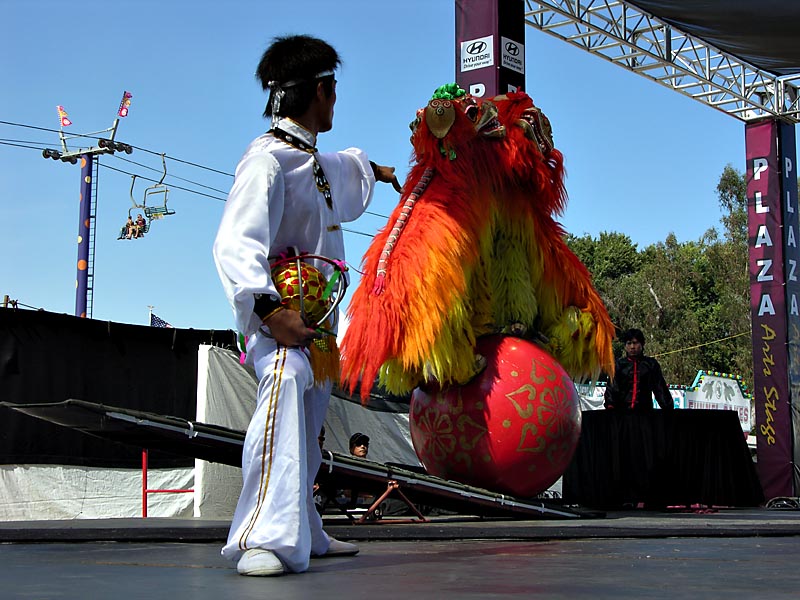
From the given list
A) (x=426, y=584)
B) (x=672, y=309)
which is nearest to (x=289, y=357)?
(x=426, y=584)

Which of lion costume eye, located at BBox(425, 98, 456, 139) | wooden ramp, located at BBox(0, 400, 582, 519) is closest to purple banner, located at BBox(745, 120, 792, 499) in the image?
wooden ramp, located at BBox(0, 400, 582, 519)

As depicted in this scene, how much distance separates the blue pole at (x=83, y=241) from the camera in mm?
19438

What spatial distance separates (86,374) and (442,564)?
19.6 ft

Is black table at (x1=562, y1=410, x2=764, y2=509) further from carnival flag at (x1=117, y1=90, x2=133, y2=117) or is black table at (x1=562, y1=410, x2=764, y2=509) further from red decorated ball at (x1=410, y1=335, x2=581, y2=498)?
carnival flag at (x1=117, y1=90, x2=133, y2=117)

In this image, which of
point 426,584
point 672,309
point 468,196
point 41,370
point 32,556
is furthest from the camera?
point 672,309

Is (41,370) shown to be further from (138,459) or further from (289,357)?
(289,357)

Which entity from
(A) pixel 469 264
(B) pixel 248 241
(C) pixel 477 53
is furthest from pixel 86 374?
(B) pixel 248 241

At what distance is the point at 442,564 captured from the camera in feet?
9.14

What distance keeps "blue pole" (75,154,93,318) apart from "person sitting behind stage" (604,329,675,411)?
1268cm

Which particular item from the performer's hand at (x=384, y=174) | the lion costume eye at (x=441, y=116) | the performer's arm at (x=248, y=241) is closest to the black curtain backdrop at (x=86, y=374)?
the lion costume eye at (x=441, y=116)

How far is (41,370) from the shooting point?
7.96 m

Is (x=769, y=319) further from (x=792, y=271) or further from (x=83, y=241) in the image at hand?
(x=83, y=241)

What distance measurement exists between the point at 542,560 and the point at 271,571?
786mm

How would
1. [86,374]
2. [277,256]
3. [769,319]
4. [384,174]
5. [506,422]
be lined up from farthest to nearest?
[769,319], [86,374], [506,422], [384,174], [277,256]
